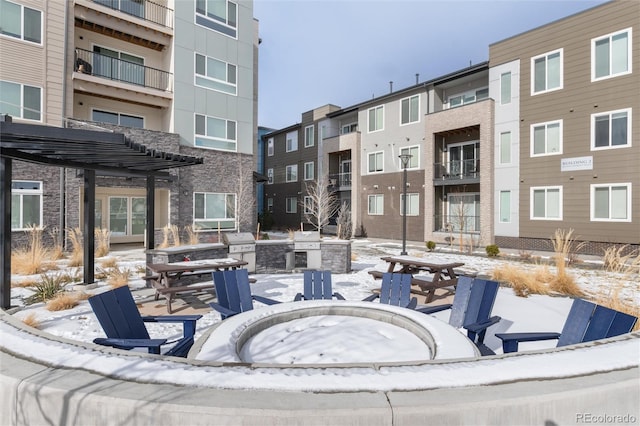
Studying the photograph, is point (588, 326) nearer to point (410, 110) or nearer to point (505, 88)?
point (505, 88)

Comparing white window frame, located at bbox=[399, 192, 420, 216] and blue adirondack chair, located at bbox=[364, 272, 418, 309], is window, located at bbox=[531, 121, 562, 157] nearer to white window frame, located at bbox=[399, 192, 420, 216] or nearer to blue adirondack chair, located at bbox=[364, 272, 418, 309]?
white window frame, located at bbox=[399, 192, 420, 216]

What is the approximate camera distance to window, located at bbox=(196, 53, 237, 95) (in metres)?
20.9

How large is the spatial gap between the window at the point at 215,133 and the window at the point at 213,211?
10.1 feet

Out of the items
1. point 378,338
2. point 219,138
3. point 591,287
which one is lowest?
point 591,287

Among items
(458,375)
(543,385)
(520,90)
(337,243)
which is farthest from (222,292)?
(520,90)

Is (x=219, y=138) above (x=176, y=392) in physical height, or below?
above

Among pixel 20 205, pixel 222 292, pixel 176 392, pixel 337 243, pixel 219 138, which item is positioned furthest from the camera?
pixel 219 138

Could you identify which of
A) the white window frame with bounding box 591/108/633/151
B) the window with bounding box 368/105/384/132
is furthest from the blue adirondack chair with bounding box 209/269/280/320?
the window with bounding box 368/105/384/132

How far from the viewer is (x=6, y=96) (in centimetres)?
1539

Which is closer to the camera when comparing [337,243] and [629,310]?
[629,310]

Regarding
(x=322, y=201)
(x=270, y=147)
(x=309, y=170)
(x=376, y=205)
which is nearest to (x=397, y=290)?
(x=376, y=205)

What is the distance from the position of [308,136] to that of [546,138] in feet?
70.5

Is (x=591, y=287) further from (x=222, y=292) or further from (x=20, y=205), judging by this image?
(x=20, y=205)

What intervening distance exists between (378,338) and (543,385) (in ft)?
6.56
